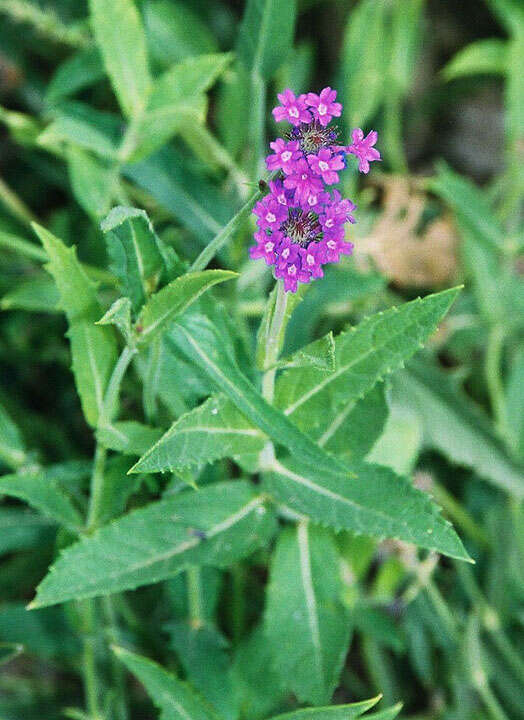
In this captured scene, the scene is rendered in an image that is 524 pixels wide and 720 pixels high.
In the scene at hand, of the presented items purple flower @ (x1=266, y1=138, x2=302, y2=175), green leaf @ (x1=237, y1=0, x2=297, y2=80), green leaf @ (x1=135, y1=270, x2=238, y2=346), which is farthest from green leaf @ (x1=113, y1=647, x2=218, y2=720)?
green leaf @ (x1=237, y1=0, x2=297, y2=80)

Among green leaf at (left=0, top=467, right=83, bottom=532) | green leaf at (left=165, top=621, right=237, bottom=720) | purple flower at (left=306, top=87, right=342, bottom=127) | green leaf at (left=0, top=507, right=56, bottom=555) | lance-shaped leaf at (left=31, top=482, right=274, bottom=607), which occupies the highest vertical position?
purple flower at (left=306, top=87, right=342, bottom=127)

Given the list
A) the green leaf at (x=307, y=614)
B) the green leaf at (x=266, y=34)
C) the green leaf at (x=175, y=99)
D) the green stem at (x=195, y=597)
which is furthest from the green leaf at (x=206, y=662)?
the green leaf at (x=266, y=34)

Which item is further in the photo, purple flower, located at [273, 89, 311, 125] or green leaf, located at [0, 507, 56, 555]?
green leaf, located at [0, 507, 56, 555]

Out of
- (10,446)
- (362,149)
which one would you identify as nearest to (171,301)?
(362,149)

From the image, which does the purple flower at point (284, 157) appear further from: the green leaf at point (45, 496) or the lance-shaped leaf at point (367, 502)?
the green leaf at point (45, 496)

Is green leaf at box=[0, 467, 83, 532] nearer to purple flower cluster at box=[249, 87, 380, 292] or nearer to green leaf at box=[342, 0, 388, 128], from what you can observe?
purple flower cluster at box=[249, 87, 380, 292]

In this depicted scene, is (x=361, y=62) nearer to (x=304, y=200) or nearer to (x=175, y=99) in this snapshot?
(x=175, y=99)
